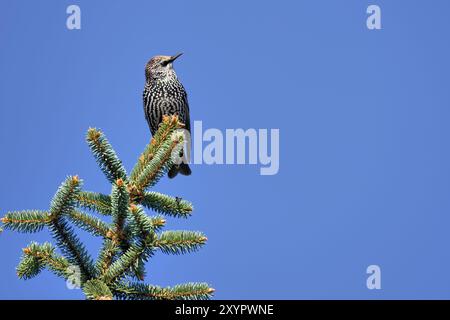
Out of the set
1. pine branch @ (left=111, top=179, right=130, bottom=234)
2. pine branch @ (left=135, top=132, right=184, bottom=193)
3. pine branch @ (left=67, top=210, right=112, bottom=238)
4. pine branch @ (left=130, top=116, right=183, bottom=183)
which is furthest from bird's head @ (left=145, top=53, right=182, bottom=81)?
pine branch @ (left=111, top=179, right=130, bottom=234)

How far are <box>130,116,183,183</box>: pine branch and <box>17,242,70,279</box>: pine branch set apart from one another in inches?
31.0

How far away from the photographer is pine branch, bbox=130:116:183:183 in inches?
169

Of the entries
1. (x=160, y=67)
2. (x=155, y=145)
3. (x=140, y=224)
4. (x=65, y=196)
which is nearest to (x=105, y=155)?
(x=155, y=145)

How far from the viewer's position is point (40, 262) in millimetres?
3605

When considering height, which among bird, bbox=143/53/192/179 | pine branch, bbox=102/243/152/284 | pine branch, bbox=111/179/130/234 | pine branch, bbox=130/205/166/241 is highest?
bird, bbox=143/53/192/179

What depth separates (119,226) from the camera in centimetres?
380

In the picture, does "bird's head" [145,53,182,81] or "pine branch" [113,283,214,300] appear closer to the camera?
"pine branch" [113,283,214,300]

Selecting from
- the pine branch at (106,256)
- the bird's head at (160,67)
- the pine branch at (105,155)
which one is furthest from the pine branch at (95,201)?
the bird's head at (160,67)

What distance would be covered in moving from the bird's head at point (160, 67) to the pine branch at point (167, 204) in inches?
197

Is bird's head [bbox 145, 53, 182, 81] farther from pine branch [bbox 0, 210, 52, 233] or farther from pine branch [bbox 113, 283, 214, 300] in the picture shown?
pine branch [bbox 113, 283, 214, 300]
